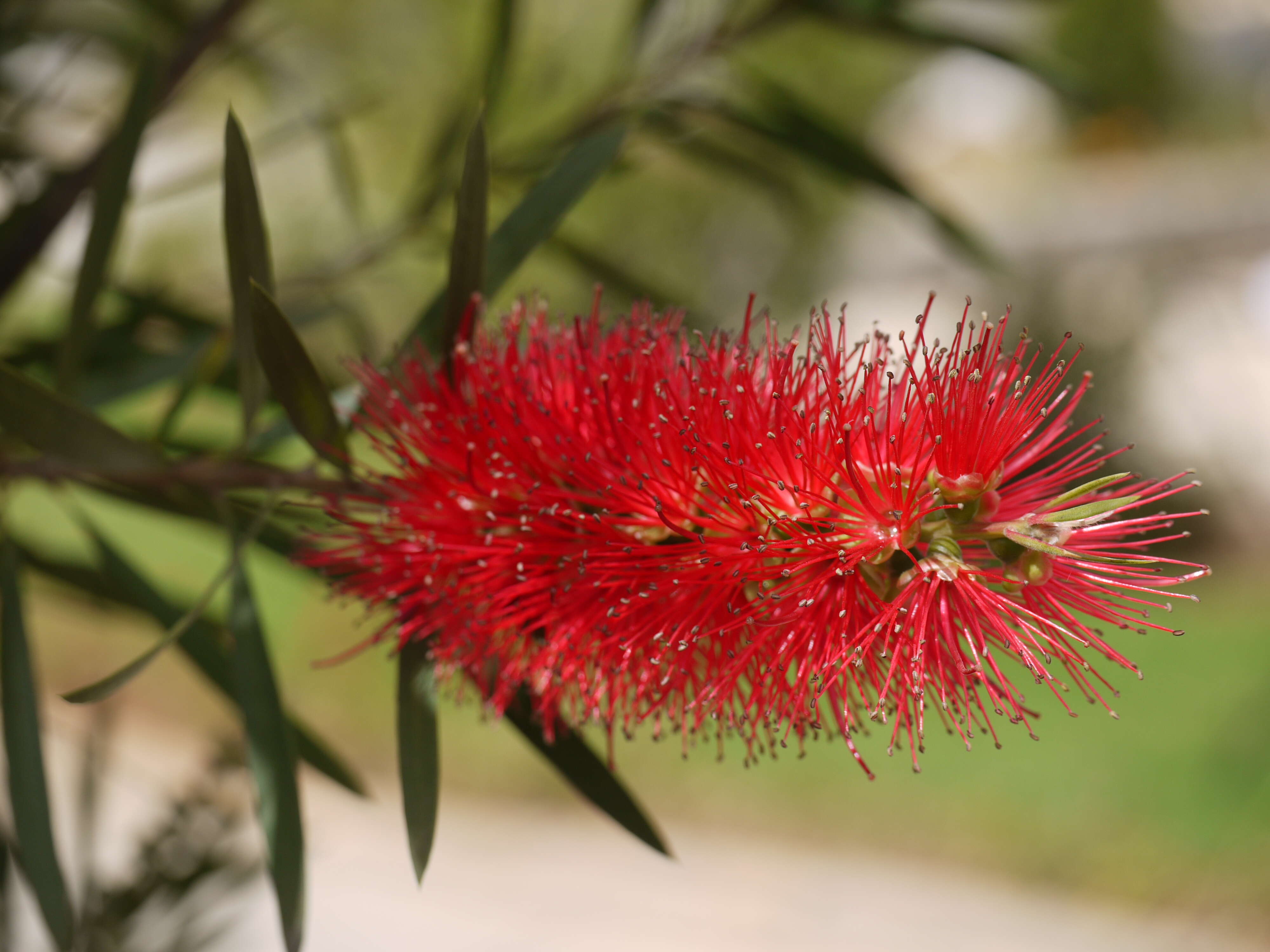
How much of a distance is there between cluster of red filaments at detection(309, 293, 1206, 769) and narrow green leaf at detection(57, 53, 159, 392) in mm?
153

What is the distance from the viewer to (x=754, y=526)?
0.42 meters

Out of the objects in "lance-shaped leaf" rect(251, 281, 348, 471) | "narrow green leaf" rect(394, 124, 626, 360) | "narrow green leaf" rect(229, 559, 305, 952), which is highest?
"narrow green leaf" rect(394, 124, 626, 360)

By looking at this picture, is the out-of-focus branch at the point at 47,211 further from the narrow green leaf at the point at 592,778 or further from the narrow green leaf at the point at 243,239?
the narrow green leaf at the point at 592,778

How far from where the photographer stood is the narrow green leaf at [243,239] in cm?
42

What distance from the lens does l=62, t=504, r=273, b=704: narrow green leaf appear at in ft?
1.23

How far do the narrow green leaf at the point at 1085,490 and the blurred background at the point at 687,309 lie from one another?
16 centimetres

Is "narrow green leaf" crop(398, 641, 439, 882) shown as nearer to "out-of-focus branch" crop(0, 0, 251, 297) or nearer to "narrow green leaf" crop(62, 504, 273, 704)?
"narrow green leaf" crop(62, 504, 273, 704)

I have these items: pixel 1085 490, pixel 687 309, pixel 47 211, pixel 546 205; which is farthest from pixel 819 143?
pixel 47 211

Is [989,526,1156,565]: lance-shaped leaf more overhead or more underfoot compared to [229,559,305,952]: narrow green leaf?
more overhead

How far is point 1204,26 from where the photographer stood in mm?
5445

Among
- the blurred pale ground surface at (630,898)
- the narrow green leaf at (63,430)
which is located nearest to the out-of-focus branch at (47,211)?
the narrow green leaf at (63,430)

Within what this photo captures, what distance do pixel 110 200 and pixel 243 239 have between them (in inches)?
4.3

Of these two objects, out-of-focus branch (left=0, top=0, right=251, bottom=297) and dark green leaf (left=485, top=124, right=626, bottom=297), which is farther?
out-of-focus branch (left=0, top=0, right=251, bottom=297)

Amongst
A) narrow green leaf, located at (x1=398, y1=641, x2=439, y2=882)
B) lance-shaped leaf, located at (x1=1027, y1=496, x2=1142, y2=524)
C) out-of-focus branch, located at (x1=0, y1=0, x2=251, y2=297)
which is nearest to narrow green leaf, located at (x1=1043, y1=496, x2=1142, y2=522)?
lance-shaped leaf, located at (x1=1027, y1=496, x2=1142, y2=524)
